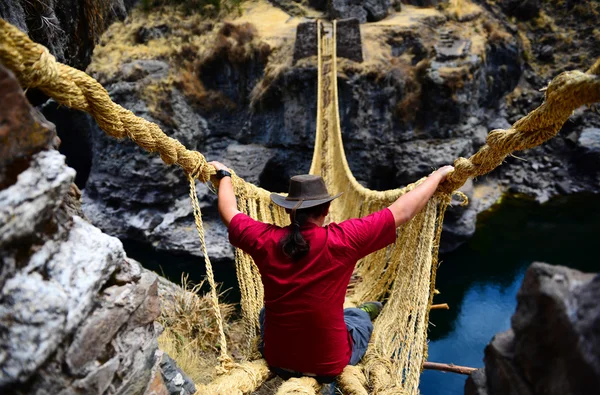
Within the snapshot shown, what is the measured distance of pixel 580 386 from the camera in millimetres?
445

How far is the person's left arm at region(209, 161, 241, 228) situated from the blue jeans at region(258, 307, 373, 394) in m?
Answer: 0.43

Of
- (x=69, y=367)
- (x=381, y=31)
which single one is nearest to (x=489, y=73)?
(x=381, y=31)

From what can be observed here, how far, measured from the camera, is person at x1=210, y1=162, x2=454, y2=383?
1.01 m

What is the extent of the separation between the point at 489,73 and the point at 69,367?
8.13 meters

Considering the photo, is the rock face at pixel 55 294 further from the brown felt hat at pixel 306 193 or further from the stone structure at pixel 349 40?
the stone structure at pixel 349 40

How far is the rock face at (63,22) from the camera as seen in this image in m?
1.25

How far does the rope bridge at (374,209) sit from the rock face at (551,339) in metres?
0.42

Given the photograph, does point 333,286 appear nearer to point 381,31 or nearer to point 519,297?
point 519,297

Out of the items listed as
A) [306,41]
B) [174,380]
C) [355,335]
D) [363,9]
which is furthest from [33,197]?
[363,9]

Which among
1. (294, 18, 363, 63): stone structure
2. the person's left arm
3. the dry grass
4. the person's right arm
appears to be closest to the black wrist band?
the person's left arm

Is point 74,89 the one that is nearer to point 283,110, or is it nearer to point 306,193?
point 306,193

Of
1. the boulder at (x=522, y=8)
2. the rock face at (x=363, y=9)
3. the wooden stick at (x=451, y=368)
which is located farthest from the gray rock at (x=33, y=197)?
the boulder at (x=522, y=8)

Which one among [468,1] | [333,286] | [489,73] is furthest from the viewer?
[468,1]

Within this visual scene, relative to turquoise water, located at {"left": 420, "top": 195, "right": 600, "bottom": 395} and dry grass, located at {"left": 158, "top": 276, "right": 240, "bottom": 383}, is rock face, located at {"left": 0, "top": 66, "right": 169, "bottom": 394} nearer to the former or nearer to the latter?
dry grass, located at {"left": 158, "top": 276, "right": 240, "bottom": 383}
